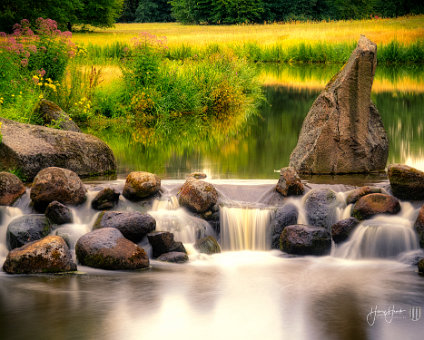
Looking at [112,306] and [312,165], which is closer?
[112,306]

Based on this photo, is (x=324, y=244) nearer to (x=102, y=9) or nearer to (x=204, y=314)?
(x=204, y=314)

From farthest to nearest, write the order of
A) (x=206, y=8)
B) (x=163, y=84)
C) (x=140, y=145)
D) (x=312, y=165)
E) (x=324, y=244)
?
(x=206, y=8)
(x=163, y=84)
(x=140, y=145)
(x=312, y=165)
(x=324, y=244)

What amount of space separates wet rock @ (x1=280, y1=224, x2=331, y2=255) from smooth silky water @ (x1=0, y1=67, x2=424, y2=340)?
11 cm

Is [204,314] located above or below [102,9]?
below

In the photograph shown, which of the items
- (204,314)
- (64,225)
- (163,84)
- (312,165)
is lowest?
(204,314)

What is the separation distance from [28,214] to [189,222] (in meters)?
1.95

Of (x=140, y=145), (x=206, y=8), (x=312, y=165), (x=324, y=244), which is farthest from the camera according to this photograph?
(x=206, y=8)

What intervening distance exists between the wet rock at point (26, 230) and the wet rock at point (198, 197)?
1.68 metres

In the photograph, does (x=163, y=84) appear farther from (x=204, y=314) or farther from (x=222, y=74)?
(x=204, y=314)

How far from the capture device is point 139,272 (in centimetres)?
715

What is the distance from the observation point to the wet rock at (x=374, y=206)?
26.0ft

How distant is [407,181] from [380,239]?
0.88 m

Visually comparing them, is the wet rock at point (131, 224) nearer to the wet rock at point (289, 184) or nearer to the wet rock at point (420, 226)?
the wet rock at point (289, 184)

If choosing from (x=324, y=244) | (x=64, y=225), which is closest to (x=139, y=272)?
(x=64, y=225)
